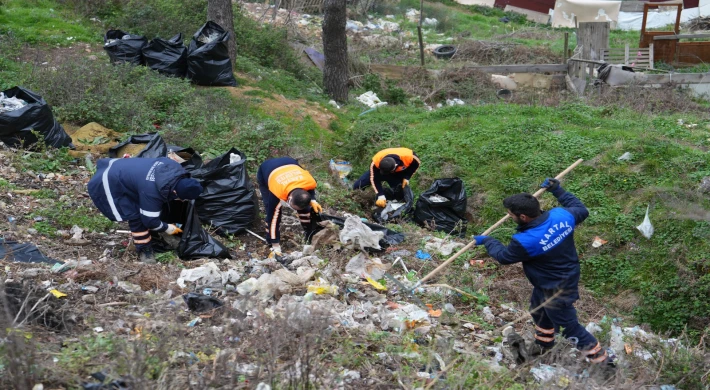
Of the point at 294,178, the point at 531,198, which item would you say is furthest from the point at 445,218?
the point at 531,198

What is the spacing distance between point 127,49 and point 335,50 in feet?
11.8

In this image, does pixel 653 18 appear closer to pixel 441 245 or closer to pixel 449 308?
pixel 441 245

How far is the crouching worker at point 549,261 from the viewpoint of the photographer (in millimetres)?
4234

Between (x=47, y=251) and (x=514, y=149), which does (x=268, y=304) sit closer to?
(x=47, y=251)

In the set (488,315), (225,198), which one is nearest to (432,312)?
(488,315)

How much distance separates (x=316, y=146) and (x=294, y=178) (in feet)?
11.2

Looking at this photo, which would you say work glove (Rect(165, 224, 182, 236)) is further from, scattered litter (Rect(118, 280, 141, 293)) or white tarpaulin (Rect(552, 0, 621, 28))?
white tarpaulin (Rect(552, 0, 621, 28))

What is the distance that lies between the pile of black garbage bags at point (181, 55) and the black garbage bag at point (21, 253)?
5224 millimetres

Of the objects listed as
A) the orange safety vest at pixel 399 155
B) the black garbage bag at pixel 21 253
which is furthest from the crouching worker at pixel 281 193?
the black garbage bag at pixel 21 253

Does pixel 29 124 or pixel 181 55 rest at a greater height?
pixel 181 55

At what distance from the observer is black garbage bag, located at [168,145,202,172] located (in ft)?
21.1

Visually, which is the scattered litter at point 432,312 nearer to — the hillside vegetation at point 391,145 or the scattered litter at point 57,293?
the hillside vegetation at point 391,145

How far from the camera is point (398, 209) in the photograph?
7262mm

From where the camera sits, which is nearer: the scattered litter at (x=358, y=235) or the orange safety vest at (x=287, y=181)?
the orange safety vest at (x=287, y=181)
